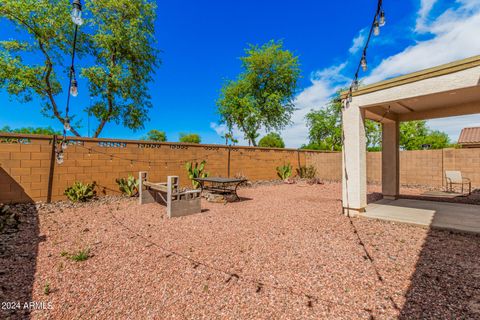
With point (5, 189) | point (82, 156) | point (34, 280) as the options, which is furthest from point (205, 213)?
point (5, 189)

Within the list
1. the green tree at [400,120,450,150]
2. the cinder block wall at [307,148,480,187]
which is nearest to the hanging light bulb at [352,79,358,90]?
the cinder block wall at [307,148,480,187]

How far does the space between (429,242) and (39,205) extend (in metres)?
8.90

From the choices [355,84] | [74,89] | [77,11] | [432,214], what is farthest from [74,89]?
[432,214]

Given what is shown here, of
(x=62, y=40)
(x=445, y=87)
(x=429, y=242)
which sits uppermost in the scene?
(x=62, y=40)

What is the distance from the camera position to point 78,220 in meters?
4.99

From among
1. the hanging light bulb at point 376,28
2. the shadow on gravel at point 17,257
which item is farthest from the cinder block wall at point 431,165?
the shadow on gravel at point 17,257

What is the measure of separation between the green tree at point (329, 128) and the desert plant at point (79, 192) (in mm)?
23382

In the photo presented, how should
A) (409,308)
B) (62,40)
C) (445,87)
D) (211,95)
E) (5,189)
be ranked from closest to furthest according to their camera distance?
(409,308)
(445,87)
(5,189)
(62,40)
(211,95)

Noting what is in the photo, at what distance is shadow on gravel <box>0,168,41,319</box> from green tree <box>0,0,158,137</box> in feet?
29.6

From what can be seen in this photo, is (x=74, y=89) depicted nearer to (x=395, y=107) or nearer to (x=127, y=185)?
(x=127, y=185)

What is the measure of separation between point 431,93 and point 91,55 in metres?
16.4

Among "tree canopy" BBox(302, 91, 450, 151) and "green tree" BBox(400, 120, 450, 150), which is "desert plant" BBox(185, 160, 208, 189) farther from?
"green tree" BBox(400, 120, 450, 150)

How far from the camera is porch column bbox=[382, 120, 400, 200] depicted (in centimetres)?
718

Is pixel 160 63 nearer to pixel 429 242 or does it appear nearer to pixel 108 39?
pixel 108 39
